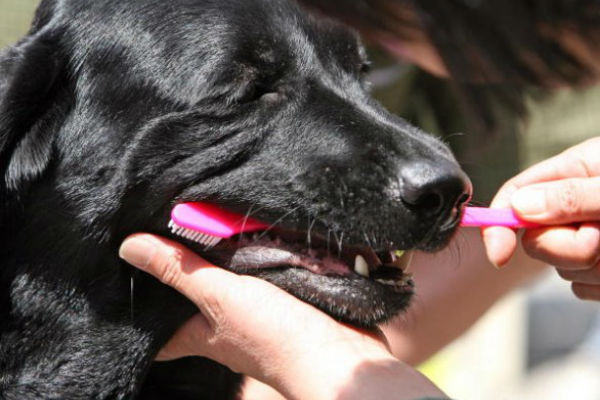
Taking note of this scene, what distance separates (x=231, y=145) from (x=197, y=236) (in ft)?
0.74

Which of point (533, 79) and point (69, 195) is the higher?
point (533, 79)

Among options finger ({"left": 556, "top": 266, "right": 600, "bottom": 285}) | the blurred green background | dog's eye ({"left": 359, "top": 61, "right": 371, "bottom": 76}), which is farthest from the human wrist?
the blurred green background

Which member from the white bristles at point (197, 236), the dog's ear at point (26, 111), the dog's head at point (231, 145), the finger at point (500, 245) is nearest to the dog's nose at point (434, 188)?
the dog's head at point (231, 145)

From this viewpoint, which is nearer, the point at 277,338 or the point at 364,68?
the point at 277,338

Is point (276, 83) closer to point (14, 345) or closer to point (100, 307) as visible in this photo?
point (100, 307)

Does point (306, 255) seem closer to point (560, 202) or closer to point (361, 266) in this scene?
point (361, 266)

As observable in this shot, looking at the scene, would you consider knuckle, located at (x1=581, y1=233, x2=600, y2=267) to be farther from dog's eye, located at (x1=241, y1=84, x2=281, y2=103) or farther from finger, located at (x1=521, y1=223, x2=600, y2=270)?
dog's eye, located at (x1=241, y1=84, x2=281, y2=103)

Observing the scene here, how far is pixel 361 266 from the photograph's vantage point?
2.09 m

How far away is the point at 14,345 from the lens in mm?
2223

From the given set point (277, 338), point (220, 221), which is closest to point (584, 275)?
point (277, 338)

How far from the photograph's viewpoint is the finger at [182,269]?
1999mm

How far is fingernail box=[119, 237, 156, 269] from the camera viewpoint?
6.64 ft

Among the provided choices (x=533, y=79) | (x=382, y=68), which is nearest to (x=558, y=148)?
(x=382, y=68)

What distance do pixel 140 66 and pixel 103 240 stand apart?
438 mm
